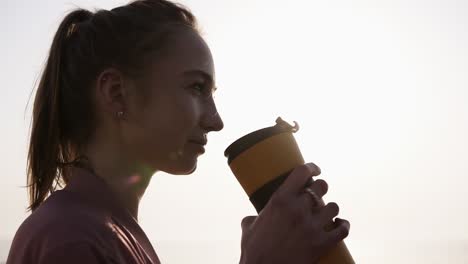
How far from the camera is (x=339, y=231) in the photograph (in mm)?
1779

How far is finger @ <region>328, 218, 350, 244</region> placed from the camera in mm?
1760

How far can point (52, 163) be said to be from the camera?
2516 mm

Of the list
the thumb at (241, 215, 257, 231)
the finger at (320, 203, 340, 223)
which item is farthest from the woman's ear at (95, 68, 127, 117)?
the finger at (320, 203, 340, 223)

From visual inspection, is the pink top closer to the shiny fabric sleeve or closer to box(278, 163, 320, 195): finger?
the shiny fabric sleeve

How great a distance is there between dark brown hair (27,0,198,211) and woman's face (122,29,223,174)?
0.42ft

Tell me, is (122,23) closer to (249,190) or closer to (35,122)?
(35,122)

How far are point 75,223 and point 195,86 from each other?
35.0 inches

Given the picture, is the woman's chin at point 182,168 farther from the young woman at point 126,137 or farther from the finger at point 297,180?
the finger at point 297,180

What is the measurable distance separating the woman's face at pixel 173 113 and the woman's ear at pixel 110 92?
0.06m

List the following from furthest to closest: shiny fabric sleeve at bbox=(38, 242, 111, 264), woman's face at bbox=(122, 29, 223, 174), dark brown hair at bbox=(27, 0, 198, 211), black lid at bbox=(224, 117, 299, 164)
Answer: dark brown hair at bbox=(27, 0, 198, 211) → woman's face at bbox=(122, 29, 223, 174) → black lid at bbox=(224, 117, 299, 164) → shiny fabric sleeve at bbox=(38, 242, 111, 264)

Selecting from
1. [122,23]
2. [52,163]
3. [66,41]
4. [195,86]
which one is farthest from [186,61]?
[52,163]

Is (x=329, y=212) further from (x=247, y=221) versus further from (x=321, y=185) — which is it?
(x=247, y=221)

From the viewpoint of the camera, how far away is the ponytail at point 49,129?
8.17 ft

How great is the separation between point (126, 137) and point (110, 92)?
217mm
